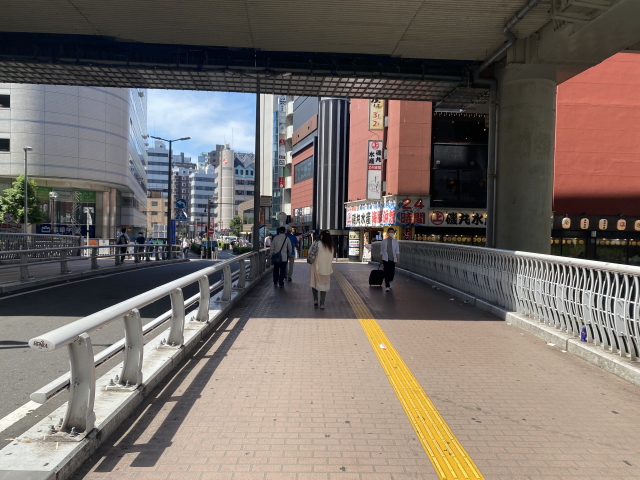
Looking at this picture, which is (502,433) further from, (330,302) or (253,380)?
(330,302)

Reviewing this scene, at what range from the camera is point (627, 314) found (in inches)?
237

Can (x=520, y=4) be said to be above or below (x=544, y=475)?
above

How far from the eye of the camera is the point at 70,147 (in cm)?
5116

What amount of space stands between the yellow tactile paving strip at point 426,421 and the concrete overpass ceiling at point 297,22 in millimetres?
7955

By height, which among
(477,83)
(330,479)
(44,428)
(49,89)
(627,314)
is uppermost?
(49,89)

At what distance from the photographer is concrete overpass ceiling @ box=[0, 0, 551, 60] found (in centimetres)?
1168

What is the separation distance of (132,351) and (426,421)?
2.73 meters

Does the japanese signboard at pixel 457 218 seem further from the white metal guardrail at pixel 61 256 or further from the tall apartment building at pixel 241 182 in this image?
the tall apartment building at pixel 241 182

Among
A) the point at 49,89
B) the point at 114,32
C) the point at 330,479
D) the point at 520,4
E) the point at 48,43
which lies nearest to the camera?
the point at 330,479

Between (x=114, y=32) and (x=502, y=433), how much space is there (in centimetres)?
1346

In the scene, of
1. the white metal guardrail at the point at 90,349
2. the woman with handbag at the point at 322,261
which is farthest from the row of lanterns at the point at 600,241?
the white metal guardrail at the point at 90,349

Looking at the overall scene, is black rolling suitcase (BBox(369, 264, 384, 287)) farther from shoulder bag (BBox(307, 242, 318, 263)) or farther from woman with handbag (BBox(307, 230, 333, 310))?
shoulder bag (BBox(307, 242, 318, 263))

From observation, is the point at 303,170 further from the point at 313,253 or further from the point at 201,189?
the point at 201,189

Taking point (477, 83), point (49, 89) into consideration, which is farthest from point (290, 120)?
point (477, 83)
